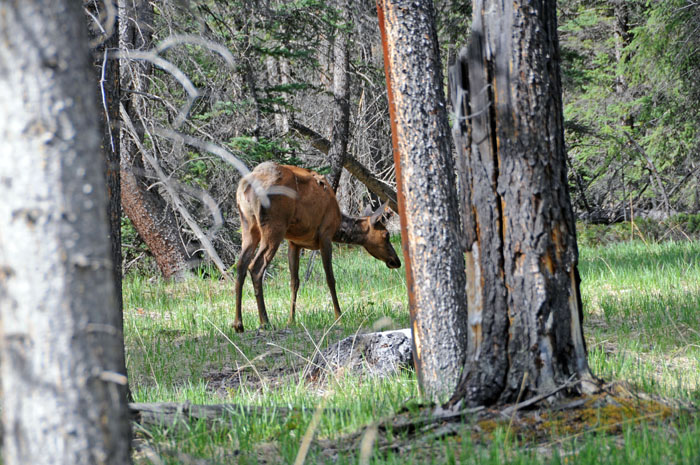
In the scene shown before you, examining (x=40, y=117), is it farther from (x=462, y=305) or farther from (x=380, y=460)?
(x=462, y=305)

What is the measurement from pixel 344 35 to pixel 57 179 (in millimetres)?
12350

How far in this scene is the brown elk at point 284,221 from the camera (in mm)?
9156

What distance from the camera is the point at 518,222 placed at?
11.5ft

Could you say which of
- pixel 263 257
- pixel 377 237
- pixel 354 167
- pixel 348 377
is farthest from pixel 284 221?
pixel 354 167

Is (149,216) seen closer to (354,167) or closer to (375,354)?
(354,167)

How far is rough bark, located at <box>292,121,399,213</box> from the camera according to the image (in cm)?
1509

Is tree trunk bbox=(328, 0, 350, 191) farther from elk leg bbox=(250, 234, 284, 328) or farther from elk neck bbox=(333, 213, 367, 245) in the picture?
elk leg bbox=(250, 234, 284, 328)

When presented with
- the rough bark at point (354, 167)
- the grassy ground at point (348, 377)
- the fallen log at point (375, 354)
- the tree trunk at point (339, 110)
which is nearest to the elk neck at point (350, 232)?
the grassy ground at point (348, 377)

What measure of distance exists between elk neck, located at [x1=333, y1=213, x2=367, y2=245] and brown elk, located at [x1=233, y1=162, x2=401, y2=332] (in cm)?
6

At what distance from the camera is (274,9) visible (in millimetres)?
13164

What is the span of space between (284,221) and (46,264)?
7838 mm

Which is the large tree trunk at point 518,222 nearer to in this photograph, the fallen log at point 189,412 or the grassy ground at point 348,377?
the grassy ground at point 348,377

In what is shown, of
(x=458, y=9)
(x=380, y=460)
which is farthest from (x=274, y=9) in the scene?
(x=380, y=460)

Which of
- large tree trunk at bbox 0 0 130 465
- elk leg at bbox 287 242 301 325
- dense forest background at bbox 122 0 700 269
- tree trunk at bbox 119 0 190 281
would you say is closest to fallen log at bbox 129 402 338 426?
large tree trunk at bbox 0 0 130 465
